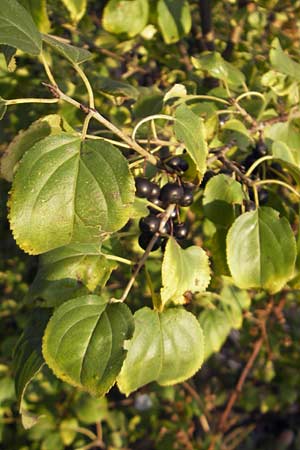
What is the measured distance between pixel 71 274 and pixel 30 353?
176 millimetres

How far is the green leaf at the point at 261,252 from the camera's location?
1270 mm

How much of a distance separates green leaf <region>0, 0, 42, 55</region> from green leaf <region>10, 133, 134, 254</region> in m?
0.15

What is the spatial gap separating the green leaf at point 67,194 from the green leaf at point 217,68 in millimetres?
622

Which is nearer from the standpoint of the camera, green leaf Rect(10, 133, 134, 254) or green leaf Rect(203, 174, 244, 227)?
green leaf Rect(10, 133, 134, 254)

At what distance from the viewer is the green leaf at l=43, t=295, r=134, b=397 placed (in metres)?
1.02

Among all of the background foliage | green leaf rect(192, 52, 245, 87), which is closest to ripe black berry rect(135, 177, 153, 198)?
the background foliage

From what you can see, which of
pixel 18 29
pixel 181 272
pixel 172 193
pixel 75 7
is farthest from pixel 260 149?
pixel 75 7

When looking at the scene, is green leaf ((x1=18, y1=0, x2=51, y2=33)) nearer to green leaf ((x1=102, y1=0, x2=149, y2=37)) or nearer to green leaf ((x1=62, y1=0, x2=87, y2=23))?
green leaf ((x1=62, y1=0, x2=87, y2=23))

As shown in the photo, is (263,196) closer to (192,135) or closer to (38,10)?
(192,135)

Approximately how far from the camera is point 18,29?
998 mm

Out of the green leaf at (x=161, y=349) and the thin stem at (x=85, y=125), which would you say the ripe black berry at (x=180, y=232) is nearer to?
the green leaf at (x=161, y=349)

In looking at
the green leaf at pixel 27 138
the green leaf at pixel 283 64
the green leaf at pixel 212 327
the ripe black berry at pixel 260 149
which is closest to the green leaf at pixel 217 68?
the green leaf at pixel 283 64

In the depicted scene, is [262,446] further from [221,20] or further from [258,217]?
[258,217]

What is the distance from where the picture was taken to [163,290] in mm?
1108
